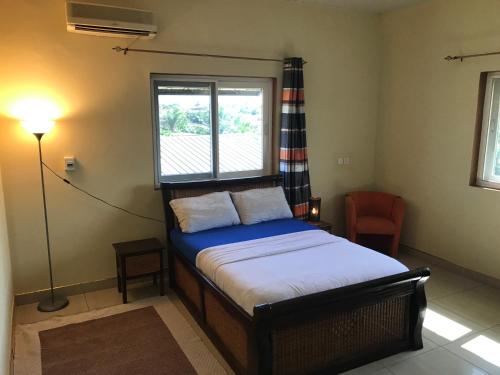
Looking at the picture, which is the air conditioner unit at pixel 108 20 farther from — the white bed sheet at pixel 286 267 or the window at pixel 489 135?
the window at pixel 489 135

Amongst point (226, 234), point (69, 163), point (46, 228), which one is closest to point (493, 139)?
point (226, 234)

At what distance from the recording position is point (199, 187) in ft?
12.2

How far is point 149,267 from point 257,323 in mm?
1583

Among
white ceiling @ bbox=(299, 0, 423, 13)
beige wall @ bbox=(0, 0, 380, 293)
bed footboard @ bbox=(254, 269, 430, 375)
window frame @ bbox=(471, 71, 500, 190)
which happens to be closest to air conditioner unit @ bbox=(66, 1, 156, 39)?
beige wall @ bbox=(0, 0, 380, 293)

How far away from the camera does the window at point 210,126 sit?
3.72 meters

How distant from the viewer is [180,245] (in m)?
3.32

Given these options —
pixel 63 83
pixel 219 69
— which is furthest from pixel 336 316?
pixel 63 83

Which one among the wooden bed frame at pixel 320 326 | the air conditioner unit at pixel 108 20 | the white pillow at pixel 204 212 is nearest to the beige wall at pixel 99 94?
the air conditioner unit at pixel 108 20

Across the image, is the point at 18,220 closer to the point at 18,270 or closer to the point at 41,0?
the point at 18,270

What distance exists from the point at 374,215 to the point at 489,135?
1454 millimetres

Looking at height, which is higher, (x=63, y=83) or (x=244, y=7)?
(x=244, y=7)

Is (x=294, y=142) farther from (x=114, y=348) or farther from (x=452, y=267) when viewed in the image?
(x=114, y=348)

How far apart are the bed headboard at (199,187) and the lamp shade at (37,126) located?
1.04 metres

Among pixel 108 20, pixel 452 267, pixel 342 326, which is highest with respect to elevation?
pixel 108 20
